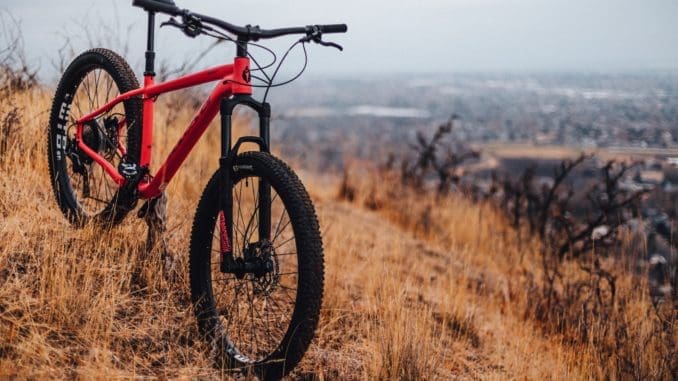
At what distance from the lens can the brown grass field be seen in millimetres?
2699

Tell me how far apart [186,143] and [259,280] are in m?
0.82

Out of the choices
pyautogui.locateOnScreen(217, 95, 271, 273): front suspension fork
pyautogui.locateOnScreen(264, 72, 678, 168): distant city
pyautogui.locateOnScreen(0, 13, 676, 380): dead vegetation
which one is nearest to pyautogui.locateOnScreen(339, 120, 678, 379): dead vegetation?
pyautogui.locateOnScreen(0, 13, 676, 380): dead vegetation

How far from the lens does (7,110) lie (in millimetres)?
4914

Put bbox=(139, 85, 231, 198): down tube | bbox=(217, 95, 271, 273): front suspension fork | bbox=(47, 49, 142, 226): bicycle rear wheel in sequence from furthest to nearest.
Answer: bbox=(47, 49, 142, 226): bicycle rear wheel < bbox=(139, 85, 231, 198): down tube < bbox=(217, 95, 271, 273): front suspension fork

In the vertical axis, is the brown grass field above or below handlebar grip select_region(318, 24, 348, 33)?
below

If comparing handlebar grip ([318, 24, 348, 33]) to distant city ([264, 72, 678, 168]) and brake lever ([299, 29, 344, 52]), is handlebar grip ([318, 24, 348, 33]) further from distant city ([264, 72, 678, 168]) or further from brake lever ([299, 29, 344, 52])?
distant city ([264, 72, 678, 168])

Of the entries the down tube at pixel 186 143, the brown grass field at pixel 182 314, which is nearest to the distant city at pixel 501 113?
the brown grass field at pixel 182 314

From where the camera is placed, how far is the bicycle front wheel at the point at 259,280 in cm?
253

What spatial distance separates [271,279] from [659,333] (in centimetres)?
241

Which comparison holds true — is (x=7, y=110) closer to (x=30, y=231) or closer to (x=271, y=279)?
(x=30, y=231)

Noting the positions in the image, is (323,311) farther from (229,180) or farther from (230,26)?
(230,26)

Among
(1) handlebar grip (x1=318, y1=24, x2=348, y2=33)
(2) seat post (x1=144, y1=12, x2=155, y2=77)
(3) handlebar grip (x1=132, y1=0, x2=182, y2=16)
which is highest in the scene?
(3) handlebar grip (x1=132, y1=0, x2=182, y2=16)

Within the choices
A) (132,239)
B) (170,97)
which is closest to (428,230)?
(170,97)

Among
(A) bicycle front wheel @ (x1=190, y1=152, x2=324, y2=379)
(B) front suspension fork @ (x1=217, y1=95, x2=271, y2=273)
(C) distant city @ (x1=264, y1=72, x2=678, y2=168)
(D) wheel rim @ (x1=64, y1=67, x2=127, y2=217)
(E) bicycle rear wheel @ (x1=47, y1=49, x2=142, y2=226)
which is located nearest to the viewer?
(A) bicycle front wheel @ (x1=190, y1=152, x2=324, y2=379)
